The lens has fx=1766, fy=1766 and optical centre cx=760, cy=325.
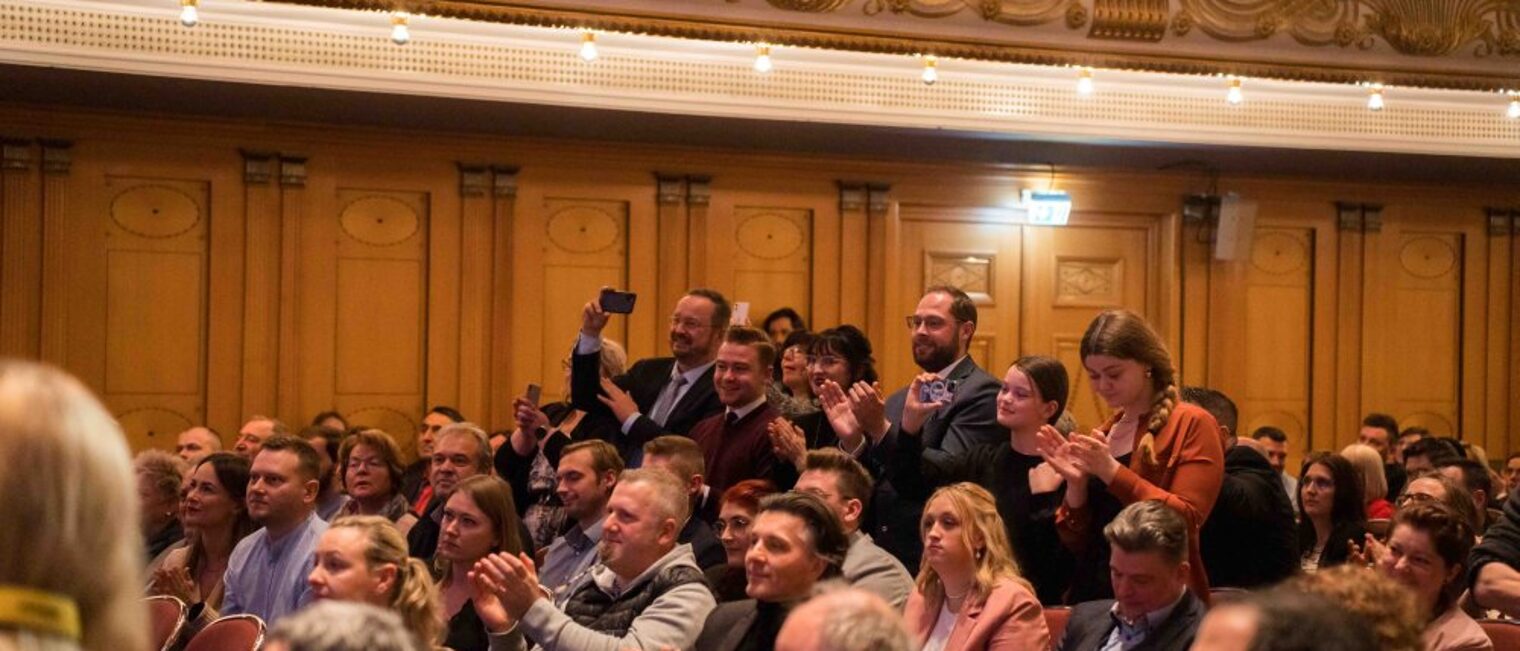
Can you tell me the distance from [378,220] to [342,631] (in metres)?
7.04

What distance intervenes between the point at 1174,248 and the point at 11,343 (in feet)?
20.6

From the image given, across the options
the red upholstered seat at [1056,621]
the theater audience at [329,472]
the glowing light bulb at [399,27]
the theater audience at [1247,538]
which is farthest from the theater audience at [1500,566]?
the glowing light bulb at [399,27]

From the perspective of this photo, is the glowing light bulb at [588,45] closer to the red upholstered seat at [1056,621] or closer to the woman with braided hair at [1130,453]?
the woman with braided hair at [1130,453]

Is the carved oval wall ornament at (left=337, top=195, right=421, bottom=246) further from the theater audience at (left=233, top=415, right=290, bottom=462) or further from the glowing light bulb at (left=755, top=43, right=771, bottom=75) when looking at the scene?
the glowing light bulb at (left=755, top=43, right=771, bottom=75)

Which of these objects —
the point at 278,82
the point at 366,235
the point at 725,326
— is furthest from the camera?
the point at 366,235

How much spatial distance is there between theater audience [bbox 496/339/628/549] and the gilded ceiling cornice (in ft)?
7.19

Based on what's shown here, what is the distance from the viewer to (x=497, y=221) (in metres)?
9.15

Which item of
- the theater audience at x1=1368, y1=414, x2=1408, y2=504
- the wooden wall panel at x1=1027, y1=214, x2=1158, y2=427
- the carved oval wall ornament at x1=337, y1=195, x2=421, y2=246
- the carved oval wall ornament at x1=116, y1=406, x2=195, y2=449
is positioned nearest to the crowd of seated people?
the theater audience at x1=1368, y1=414, x2=1408, y2=504

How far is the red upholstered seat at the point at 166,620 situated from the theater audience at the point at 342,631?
219 cm

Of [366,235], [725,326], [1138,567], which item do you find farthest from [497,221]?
[1138,567]

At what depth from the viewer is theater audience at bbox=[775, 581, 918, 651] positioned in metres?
2.64

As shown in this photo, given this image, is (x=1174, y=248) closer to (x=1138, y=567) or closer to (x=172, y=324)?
(x=172, y=324)

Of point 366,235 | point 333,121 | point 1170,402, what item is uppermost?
point 333,121

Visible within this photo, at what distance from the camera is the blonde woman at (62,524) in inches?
54.7
